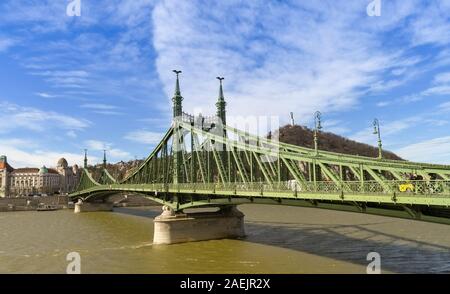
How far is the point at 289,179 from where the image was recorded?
1266 inches

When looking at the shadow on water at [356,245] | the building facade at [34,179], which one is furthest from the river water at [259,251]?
the building facade at [34,179]

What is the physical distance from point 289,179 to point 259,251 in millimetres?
6215

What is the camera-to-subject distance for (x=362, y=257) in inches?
1037

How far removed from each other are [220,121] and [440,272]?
26484 mm

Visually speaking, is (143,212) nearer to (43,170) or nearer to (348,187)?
(348,187)

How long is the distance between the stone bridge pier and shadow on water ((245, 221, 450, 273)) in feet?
6.57

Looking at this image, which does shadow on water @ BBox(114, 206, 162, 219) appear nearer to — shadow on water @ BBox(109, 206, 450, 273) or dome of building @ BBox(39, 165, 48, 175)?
shadow on water @ BBox(109, 206, 450, 273)

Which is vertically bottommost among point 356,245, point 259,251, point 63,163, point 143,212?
point 143,212

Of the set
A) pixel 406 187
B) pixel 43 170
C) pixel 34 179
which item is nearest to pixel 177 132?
pixel 406 187

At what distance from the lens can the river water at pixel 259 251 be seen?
81.3ft

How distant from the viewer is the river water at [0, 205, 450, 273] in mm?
24781
